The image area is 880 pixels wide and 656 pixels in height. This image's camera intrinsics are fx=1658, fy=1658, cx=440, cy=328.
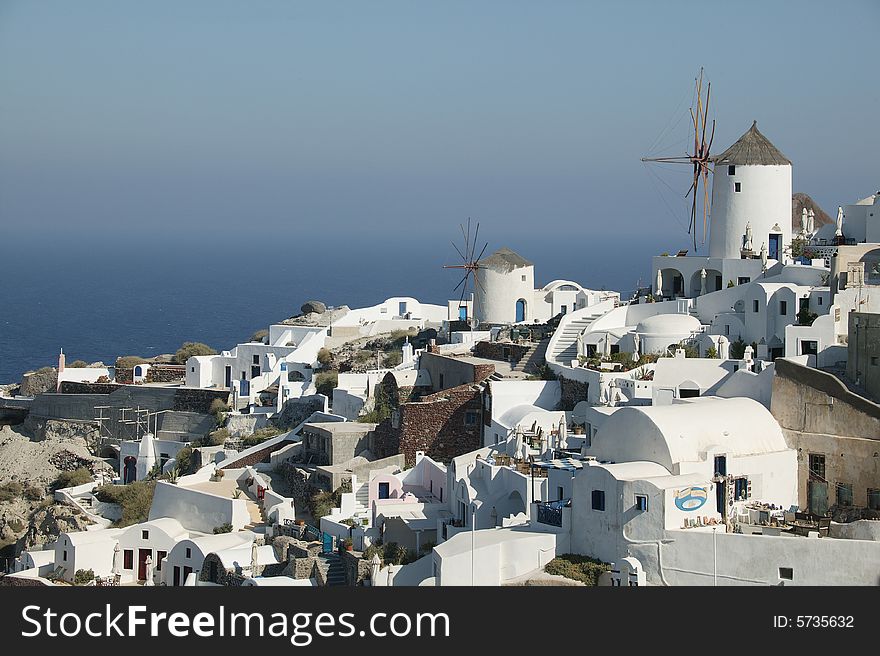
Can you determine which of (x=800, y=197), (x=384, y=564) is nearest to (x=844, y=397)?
(x=384, y=564)

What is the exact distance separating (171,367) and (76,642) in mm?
25672

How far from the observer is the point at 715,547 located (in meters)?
22.5

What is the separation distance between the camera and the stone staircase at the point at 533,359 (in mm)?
34938

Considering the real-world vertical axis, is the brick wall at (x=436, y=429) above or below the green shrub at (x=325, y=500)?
above

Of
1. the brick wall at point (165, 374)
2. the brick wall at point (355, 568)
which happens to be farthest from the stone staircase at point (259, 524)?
the brick wall at point (165, 374)

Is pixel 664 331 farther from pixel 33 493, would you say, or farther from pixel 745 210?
pixel 33 493

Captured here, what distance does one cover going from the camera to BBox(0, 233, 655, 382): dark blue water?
86250mm

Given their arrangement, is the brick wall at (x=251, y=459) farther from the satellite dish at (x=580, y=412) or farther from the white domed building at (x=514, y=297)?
the white domed building at (x=514, y=297)

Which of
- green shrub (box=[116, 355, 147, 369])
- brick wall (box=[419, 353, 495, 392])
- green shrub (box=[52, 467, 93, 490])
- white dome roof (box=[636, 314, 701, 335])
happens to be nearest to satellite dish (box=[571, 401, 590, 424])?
white dome roof (box=[636, 314, 701, 335])

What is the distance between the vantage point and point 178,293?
127938mm

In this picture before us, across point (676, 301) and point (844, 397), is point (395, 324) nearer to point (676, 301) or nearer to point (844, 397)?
point (676, 301)

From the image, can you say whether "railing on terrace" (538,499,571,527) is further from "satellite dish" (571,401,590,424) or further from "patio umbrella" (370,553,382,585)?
"satellite dish" (571,401,590,424)

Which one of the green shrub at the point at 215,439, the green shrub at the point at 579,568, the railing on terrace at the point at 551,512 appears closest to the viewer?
the green shrub at the point at 579,568

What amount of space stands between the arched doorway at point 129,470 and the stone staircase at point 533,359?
9657 millimetres
